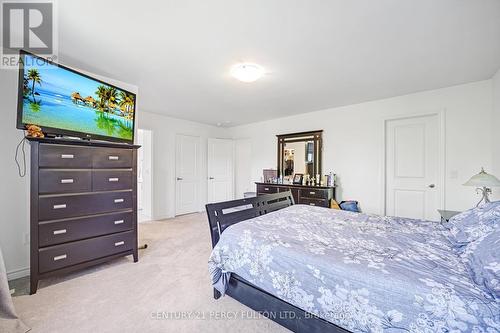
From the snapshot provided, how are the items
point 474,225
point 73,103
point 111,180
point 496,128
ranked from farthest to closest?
point 496,128
point 111,180
point 73,103
point 474,225

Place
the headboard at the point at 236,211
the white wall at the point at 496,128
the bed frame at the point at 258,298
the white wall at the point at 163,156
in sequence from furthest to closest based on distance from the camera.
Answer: the white wall at the point at 163,156 → the white wall at the point at 496,128 → the headboard at the point at 236,211 → the bed frame at the point at 258,298

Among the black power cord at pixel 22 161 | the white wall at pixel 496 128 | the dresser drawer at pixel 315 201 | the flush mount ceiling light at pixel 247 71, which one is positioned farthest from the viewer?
the dresser drawer at pixel 315 201

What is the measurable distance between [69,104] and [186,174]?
3301 mm

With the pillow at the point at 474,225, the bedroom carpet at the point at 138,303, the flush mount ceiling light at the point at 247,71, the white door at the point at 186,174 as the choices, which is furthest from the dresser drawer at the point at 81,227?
the pillow at the point at 474,225

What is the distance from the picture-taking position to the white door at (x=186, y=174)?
523 cm

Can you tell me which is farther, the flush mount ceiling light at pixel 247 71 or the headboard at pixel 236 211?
the flush mount ceiling light at pixel 247 71

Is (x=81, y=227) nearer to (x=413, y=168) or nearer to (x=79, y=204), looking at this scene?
(x=79, y=204)

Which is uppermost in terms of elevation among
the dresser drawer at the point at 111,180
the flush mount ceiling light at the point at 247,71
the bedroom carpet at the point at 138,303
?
the flush mount ceiling light at the point at 247,71

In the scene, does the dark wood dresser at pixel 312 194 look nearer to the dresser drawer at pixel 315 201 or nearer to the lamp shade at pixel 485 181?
the dresser drawer at pixel 315 201

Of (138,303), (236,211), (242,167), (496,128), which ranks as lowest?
(138,303)

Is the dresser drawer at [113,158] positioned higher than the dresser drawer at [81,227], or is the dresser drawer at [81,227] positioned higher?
the dresser drawer at [113,158]

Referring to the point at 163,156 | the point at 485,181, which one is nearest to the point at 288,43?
the point at 485,181

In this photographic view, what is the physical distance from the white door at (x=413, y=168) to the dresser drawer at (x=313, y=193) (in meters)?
1.05

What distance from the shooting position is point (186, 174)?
5.42m
